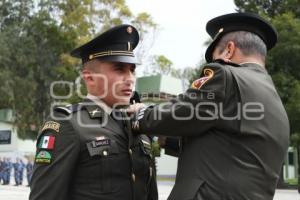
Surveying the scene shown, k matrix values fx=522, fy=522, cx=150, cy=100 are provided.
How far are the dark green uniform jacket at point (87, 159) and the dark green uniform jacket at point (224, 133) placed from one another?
0.81ft

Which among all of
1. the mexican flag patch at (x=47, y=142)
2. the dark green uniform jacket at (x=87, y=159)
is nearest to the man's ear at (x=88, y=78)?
the dark green uniform jacket at (x=87, y=159)

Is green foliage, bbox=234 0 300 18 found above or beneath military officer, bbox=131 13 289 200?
above

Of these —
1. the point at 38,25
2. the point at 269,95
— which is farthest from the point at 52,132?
the point at 38,25

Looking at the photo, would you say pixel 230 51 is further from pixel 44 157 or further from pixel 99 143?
pixel 44 157

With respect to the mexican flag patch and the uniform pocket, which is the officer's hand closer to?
the uniform pocket

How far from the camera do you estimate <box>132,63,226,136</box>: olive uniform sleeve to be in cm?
222

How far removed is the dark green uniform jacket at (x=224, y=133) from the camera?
7.20ft

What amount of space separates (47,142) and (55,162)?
12 centimetres

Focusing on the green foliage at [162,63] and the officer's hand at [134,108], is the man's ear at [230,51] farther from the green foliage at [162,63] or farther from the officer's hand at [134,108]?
the green foliage at [162,63]

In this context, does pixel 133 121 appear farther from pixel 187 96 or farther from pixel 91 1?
pixel 91 1

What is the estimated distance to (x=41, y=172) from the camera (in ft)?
7.61

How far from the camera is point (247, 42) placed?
2.36 metres

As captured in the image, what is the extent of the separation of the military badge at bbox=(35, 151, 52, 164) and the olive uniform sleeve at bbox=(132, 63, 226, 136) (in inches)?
18.2

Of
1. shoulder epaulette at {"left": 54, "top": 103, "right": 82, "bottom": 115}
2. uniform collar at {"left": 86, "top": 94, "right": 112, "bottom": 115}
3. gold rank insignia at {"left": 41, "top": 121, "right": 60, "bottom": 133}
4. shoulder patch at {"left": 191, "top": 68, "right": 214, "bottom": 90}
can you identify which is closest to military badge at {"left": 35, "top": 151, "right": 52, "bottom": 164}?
gold rank insignia at {"left": 41, "top": 121, "right": 60, "bottom": 133}
